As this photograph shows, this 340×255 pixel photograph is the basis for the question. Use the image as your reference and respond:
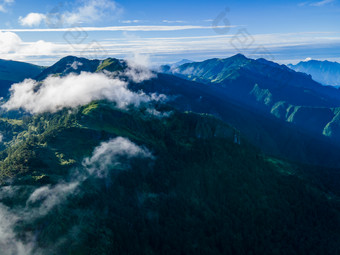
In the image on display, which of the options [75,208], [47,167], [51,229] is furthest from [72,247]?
[47,167]

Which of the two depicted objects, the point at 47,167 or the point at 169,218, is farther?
the point at 169,218

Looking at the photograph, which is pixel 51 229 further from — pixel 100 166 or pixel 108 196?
pixel 100 166

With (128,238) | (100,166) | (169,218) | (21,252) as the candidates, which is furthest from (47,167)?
(169,218)

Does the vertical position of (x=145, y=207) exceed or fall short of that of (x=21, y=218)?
it falls short

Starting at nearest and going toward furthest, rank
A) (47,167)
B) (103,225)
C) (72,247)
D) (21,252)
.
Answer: (21,252) → (72,247) → (103,225) → (47,167)

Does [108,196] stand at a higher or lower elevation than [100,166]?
lower

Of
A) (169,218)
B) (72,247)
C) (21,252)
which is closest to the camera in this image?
(21,252)

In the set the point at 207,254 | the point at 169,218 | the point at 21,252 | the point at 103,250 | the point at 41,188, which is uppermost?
the point at 41,188

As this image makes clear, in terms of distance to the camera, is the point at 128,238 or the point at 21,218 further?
the point at 128,238

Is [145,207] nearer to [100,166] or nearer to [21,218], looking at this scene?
[100,166]
